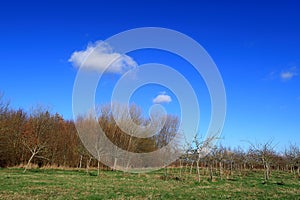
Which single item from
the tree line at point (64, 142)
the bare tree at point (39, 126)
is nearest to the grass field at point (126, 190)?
the tree line at point (64, 142)

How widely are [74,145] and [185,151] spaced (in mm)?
22012

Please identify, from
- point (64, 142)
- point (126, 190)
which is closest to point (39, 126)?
point (64, 142)

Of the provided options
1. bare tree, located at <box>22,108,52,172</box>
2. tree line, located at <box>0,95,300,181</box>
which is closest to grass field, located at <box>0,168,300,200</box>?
tree line, located at <box>0,95,300,181</box>

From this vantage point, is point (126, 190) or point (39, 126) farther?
point (39, 126)

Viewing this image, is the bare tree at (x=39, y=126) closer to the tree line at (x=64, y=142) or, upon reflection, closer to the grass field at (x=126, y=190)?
the tree line at (x=64, y=142)

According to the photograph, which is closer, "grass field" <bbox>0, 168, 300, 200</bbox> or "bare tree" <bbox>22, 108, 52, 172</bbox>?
"grass field" <bbox>0, 168, 300, 200</bbox>

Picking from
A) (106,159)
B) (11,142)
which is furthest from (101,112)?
(11,142)

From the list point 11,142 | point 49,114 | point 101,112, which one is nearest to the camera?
point 101,112

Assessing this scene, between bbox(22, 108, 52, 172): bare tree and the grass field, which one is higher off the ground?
bbox(22, 108, 52, 172): bare tree

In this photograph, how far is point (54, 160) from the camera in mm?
42812

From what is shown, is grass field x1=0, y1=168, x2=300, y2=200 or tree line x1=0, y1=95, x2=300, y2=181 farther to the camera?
tree line x1=0, y1=95, x2=300, y2=181

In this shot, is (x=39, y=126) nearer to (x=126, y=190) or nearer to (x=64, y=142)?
(x=64, y=142)

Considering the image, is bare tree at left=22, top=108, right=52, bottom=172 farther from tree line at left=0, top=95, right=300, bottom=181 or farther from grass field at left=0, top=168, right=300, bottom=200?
grass field at left=0, top=168, right=300, bottom=200

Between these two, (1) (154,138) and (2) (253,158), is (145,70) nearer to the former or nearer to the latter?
(1) (154,138)
